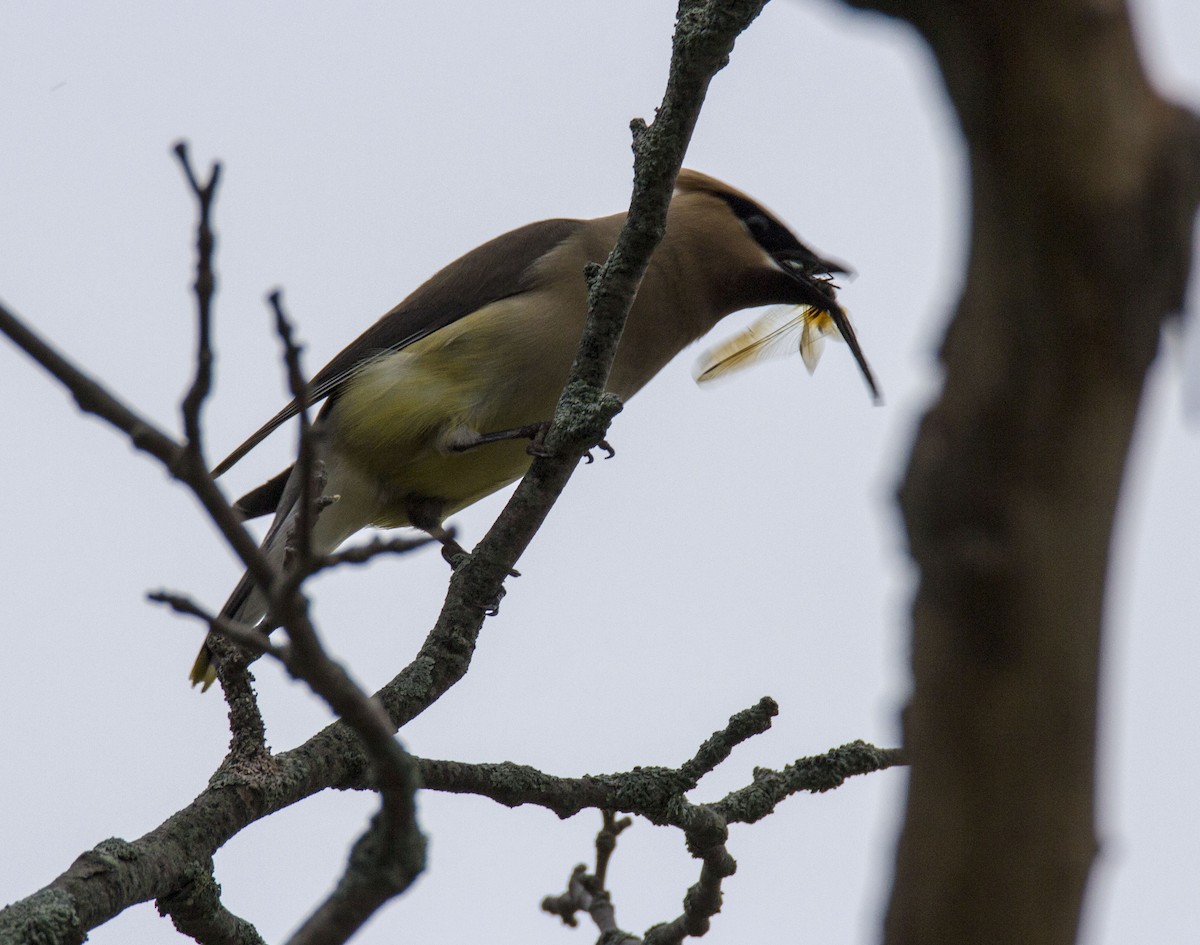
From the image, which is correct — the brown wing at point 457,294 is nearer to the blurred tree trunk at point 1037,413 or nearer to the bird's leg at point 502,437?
the bird's leg at point 502,437

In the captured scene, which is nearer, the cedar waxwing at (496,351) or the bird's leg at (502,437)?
the bird's leg at (502,437)

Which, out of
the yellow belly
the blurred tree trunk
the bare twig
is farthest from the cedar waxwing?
the blurred tree trunk

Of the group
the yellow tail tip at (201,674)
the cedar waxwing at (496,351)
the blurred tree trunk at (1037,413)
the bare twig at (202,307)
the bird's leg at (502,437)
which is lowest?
the blurred tree trunk at (1037,413)

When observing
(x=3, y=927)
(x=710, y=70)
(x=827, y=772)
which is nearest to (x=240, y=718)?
(x=3, y=927)

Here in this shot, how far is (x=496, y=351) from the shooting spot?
5145mm

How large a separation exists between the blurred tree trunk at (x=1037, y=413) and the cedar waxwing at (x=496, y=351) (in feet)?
12.3

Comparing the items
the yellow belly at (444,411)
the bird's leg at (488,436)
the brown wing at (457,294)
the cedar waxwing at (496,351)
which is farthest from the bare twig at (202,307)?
the brown wing at (457,294)

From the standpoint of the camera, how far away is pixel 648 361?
5367 mm

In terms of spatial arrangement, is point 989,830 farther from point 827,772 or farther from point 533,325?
point 533,325

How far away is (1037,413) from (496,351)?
161 inches

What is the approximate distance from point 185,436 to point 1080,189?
1.00 m

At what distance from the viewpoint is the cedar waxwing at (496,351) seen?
5105 mm

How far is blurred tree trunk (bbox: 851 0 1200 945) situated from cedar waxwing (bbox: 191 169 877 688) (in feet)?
12.3

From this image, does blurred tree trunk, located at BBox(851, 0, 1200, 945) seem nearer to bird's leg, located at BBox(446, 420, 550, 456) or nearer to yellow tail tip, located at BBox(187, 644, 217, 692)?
bird's leg, located at BBox(446, 420, 550, 456)
